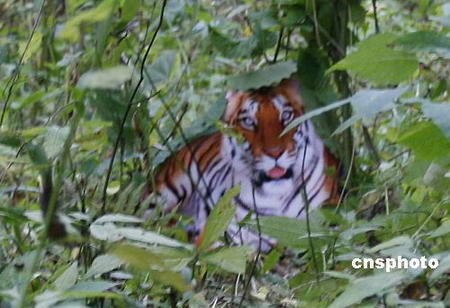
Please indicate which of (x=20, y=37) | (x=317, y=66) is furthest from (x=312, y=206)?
(x=20, y=37)

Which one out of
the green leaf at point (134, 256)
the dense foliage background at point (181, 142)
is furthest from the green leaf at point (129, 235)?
the green leaf at point (134, 256)

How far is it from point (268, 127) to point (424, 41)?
656 mm

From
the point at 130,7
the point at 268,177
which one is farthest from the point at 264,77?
the point at 130,7

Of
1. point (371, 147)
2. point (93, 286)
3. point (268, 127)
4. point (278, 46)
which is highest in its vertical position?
point (93, 286)

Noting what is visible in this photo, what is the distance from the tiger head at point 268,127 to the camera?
1.54m

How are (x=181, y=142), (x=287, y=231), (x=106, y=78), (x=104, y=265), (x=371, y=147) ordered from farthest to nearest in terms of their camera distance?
(x=371, y=147) → (x=181, y=142) → (x=287, y=231) → (x=104, y=265) → (x=106, y=78)

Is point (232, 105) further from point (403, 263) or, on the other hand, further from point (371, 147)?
point (403, 263)

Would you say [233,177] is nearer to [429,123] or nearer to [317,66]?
[317,66]

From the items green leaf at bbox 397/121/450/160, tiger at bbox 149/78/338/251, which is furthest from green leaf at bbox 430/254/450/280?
tiger at bbox 149/78/338/251

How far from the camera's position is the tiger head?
1538mm

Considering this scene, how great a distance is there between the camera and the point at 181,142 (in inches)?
60.2

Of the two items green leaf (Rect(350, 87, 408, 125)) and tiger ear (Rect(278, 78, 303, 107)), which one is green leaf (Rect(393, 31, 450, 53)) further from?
tiger ear (Rect(278, 78, 303, 107))

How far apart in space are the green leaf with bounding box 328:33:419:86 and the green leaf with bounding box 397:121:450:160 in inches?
3.0

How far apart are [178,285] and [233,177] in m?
0.81
